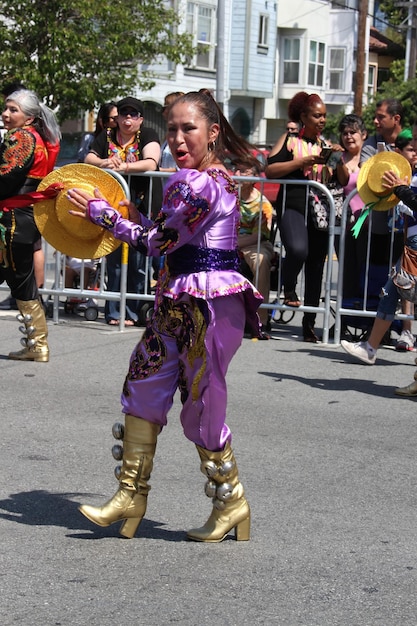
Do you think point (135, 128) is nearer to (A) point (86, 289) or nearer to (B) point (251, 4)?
(A) point (86, 289)

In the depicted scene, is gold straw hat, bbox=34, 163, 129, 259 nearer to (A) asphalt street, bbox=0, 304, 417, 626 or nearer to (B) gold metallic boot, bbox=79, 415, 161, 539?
(B) gold metallic boot, bbox=79, 415, 161, 539

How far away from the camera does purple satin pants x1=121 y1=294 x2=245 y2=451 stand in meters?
4.72

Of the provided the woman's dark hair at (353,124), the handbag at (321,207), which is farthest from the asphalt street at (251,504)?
the woman's dark hair at (353,124)

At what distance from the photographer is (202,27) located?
44.8 metres

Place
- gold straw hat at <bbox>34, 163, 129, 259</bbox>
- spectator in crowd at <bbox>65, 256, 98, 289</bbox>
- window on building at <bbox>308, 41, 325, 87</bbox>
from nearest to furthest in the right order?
gold straw hat at <bbox>34, 163, 129, 259</bbox> → spectator in crowd at <bbox>65, 256, 98, 289</bbox> → window on building at <bbox>308, 41, 325, 87</bbox>

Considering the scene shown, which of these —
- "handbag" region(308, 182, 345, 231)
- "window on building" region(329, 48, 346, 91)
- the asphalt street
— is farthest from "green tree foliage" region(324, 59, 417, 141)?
the asphalt street

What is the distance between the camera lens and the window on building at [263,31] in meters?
49.3

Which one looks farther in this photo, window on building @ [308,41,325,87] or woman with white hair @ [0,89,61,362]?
window on building @ [308,41,325,87]

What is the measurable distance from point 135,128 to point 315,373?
2975mm

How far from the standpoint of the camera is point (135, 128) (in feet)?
34.4

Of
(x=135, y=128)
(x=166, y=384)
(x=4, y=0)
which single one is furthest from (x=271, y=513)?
(x=4, y=0)

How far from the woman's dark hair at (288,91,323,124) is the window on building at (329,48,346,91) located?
46.7m

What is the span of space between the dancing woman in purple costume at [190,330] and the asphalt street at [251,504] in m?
0.33

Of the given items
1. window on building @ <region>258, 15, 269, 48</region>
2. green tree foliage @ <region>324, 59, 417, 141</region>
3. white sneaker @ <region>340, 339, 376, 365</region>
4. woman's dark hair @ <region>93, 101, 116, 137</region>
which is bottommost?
white sneaker @ <region>340, 339, 376, 365</region>
